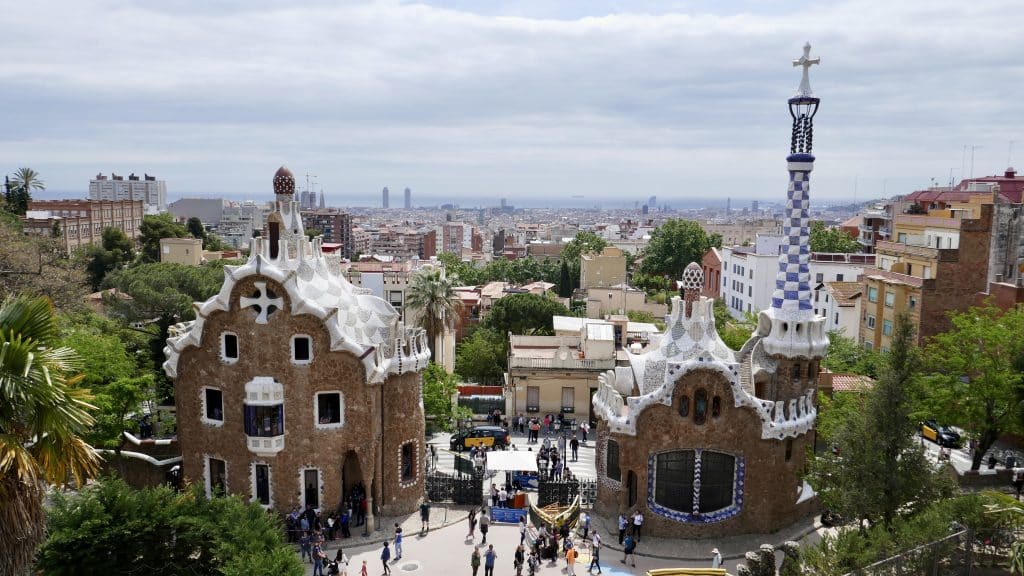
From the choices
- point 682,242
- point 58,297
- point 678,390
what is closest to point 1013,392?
point 678,390

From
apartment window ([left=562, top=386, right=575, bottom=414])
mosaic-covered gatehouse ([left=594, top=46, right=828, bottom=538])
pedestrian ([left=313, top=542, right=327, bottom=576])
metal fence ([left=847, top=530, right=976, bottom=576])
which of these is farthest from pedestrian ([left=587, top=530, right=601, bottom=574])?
apartment window ([left=562, top=386, right=575, bottom=414])

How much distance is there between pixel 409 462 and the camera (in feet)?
106

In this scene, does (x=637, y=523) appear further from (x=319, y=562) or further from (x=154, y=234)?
(x=154, y=234)

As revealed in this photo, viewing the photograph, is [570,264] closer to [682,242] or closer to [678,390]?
[682,242]

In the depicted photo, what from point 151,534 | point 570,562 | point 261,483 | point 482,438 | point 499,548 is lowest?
point 499,548

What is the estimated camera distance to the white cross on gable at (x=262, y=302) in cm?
2866

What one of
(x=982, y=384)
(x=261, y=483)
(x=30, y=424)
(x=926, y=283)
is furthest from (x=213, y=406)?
(x=926, y=283)

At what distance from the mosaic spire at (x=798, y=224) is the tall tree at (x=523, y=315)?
1337 inches

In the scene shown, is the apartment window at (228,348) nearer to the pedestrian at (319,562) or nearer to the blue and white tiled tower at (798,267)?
the pedestrian at (319,562)

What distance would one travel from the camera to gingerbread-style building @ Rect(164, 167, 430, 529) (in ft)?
94.6

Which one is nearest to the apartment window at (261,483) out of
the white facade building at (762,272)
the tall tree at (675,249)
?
the white facade building at (762,272)

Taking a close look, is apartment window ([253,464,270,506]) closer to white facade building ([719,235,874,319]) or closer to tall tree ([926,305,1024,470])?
tall tree ([926,305,1024,470])

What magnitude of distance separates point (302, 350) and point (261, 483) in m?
5.59

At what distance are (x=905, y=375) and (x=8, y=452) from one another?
73.4 feet
